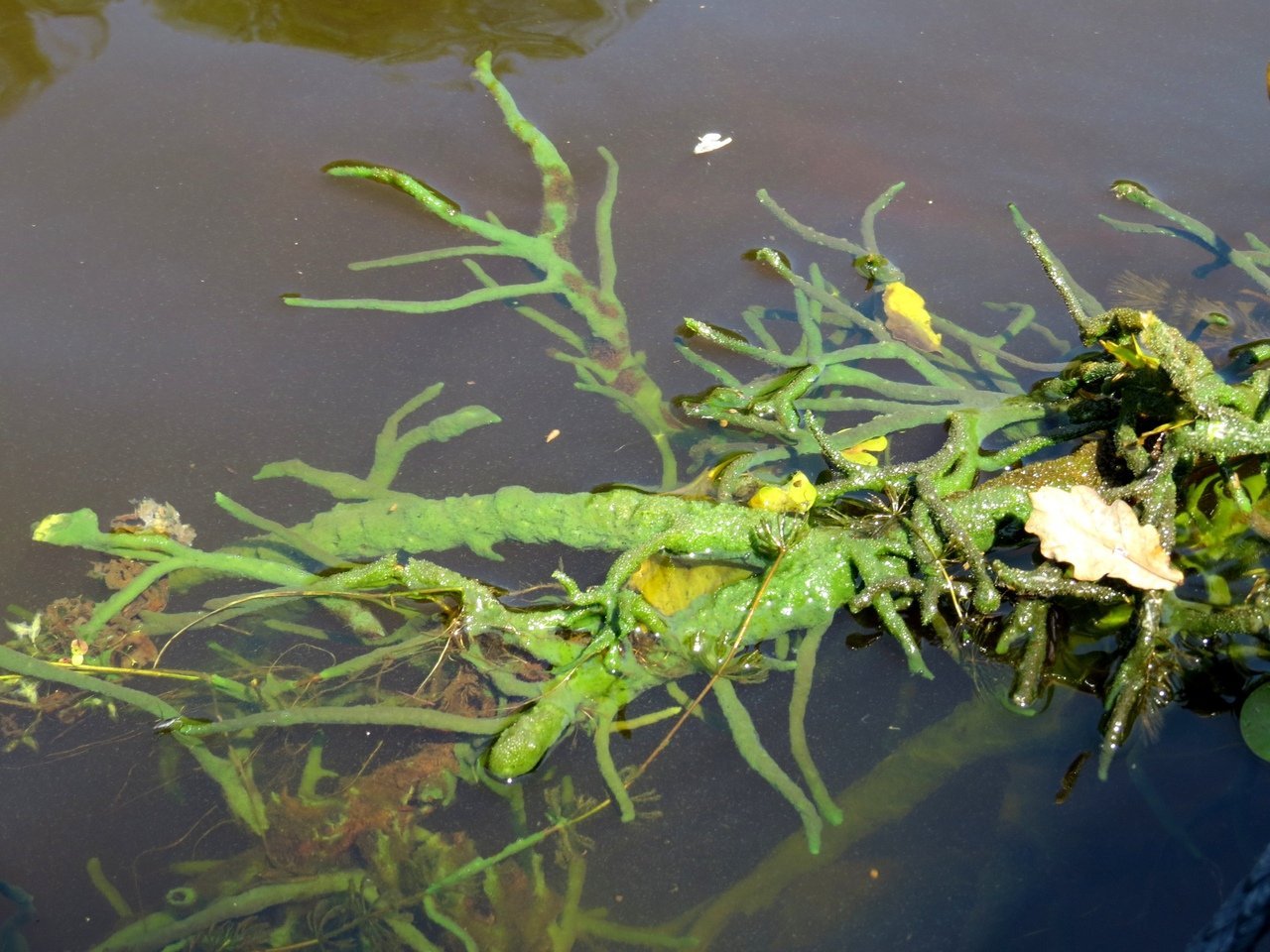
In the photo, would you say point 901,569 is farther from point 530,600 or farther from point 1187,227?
point 1187,227

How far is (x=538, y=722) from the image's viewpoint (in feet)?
5.70

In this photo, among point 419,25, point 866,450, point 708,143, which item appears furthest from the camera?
point 419,25

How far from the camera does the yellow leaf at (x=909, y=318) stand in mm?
2330

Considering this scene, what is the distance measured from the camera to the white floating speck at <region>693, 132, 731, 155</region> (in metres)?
2.75

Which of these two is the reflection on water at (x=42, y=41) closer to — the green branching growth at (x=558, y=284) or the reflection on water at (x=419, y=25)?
the reflection on water at (x=419, y=25)

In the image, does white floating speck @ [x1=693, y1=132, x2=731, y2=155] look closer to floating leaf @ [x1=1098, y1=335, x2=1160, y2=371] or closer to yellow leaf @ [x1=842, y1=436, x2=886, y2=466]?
yellow leaf @ [x1=842, y1=436, x2=886, y2=466]

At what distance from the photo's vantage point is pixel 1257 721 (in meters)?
1.71

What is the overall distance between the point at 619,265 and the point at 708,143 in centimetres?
54

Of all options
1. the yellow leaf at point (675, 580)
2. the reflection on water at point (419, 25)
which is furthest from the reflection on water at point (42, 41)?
the yellow leaf at point (675, 580)

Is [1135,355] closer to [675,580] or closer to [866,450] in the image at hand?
[866,450]

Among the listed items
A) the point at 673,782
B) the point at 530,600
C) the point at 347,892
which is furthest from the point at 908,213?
the point at 347,892

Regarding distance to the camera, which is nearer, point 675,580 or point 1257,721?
point 1257,721

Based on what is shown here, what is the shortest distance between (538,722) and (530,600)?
0.27 metres

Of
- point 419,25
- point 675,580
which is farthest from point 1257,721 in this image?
point 419,25
